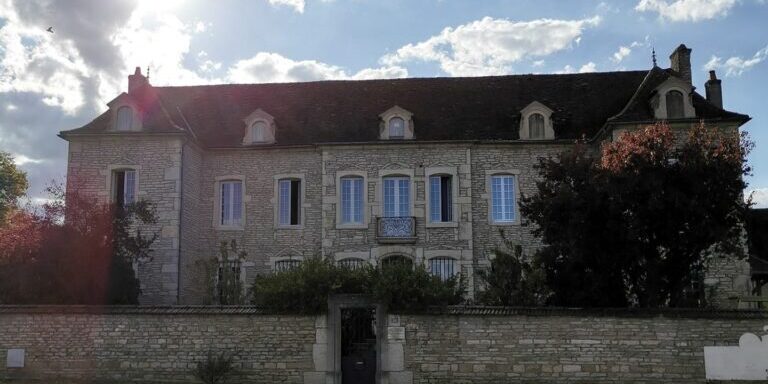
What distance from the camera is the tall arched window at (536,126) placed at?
872 inches

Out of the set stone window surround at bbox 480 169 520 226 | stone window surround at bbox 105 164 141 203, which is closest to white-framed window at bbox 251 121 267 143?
stone window surround at bbox 105 164 141 203

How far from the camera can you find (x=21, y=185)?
37.3 meters

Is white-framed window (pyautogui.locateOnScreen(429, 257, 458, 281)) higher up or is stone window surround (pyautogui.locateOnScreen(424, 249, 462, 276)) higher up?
stone window surround (pyautogui.locateOnScreen(424, 249, 462, 276))

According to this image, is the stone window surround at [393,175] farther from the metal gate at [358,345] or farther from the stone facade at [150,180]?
the metal gate at [358,345]

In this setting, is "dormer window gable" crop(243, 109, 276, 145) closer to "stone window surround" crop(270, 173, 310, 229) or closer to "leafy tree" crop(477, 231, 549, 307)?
"stone window surround" crop(270, 173, 310, 229)

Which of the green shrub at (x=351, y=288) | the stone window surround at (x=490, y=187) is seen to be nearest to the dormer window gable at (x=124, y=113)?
the green shrub at (x=351, y=288)

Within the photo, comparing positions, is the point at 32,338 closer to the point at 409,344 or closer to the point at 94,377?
the point at 94,377

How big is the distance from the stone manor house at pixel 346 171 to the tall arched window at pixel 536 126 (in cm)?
3

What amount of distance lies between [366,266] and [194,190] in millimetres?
9757

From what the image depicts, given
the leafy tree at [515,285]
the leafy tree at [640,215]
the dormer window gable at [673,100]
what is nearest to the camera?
the leafy tree at [640,215]

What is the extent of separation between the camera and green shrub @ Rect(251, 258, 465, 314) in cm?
1331

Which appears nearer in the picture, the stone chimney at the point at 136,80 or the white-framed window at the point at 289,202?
the white-framed window at the point at 289,202

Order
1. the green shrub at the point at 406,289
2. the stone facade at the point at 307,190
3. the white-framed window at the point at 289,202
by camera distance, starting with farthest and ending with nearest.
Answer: the white-framed window at the point at 289,202 → the stone facade at the point at 307,190 → the green shrub at the point at 406,289

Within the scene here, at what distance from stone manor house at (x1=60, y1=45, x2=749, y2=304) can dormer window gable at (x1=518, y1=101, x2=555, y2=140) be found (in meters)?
0.03
